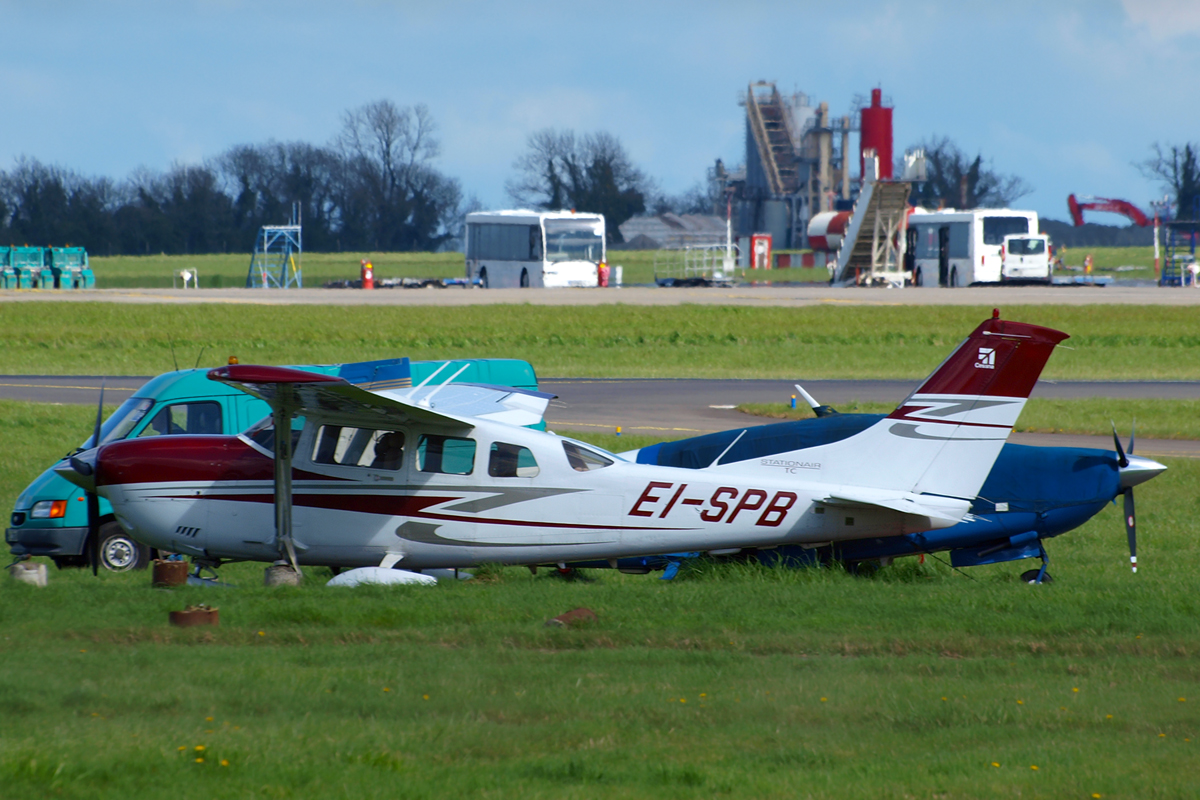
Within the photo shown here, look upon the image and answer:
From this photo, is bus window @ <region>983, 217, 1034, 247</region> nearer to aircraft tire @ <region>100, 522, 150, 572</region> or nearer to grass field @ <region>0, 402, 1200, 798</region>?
grass field @ <region>0, 402, 1200, 798</region>

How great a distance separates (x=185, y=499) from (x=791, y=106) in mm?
108352

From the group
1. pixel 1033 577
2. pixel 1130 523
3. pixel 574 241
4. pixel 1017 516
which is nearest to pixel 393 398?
pixel 1017 516

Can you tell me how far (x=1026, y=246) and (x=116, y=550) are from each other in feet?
190

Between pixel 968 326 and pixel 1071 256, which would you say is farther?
pixel 1071 256

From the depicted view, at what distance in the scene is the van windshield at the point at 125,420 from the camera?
41.0 ft

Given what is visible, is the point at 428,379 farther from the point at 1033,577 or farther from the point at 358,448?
the point at 1033,577

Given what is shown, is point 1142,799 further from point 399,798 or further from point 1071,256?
point 1071,256

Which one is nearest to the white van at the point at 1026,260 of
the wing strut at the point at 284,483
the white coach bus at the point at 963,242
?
the white coach bus at the point at 963,242

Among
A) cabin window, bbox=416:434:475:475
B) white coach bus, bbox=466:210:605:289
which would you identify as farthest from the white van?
cabin window, bbox=416:434:475:475

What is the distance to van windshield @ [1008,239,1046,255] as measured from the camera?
62.6 m

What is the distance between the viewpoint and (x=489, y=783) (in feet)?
17.3

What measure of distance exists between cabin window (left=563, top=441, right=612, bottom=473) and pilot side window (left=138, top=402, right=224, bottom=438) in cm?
436

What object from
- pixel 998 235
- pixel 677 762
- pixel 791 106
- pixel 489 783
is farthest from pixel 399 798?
pixel 791 106

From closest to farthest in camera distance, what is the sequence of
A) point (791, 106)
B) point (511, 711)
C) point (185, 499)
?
point (511, 711) → point (185, 499) → point (791, 106)
